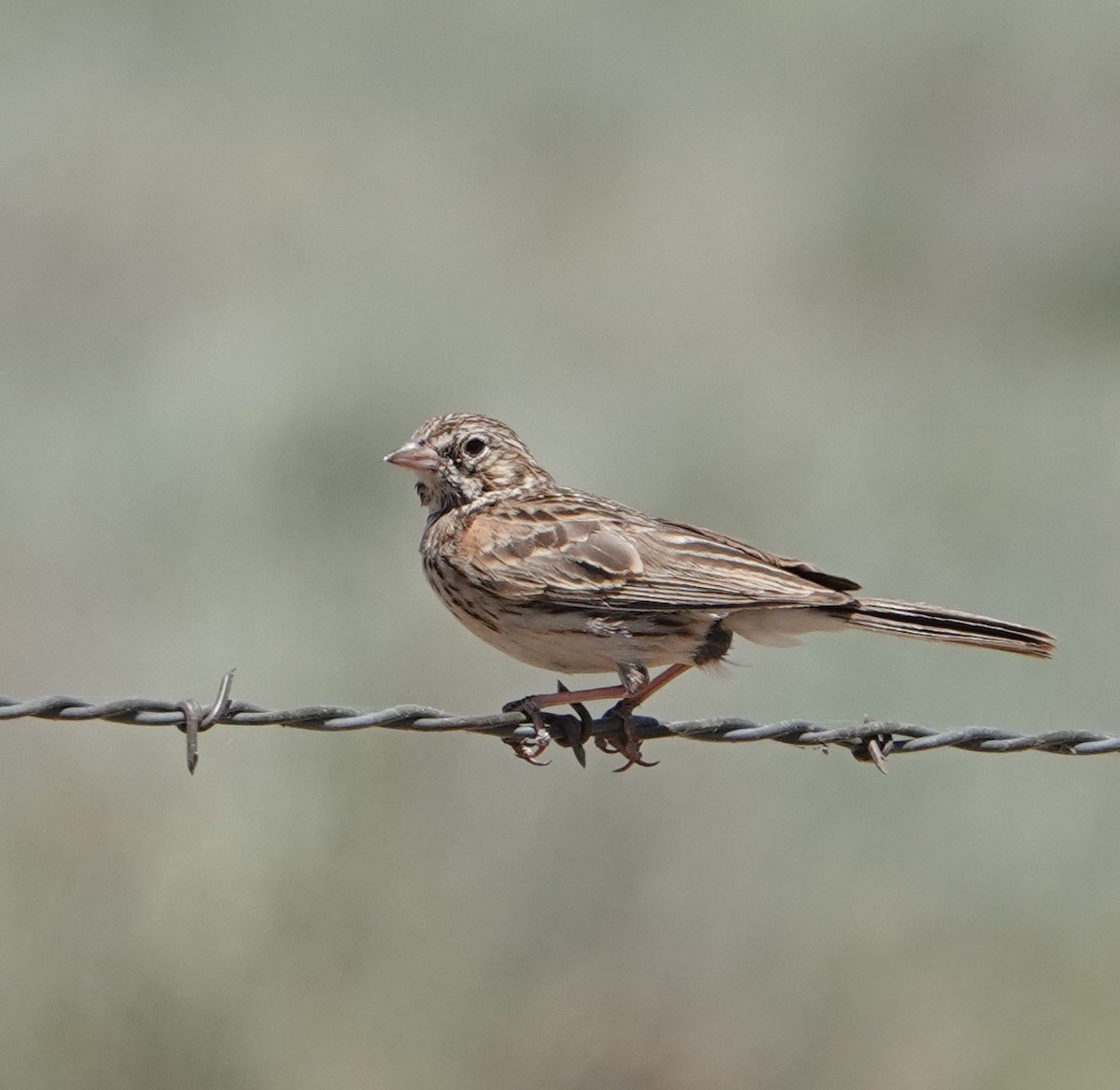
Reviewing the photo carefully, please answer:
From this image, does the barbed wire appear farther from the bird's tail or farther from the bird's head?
the bird's head

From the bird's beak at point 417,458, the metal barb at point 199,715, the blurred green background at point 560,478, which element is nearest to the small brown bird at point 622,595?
the bird's beak at point 417,458

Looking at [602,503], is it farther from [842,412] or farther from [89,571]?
[842,412]

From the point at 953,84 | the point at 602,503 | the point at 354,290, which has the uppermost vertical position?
the point at 953,84

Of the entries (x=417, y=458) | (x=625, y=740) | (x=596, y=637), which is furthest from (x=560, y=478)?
(x=625, y=740)

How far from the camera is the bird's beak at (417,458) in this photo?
330 inches

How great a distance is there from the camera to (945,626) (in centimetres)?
670

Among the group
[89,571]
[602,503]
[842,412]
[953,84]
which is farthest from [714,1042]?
[953,84]

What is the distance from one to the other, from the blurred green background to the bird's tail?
4.11 m

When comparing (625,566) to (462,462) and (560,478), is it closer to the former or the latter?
(462,462)

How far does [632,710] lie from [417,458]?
1651 millimetres

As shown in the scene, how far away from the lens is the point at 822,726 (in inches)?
241

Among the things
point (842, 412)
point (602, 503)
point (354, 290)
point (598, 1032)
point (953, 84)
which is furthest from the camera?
point (953, 84)

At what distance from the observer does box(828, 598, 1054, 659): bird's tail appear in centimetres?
653

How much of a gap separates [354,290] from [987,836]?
1033 cm
